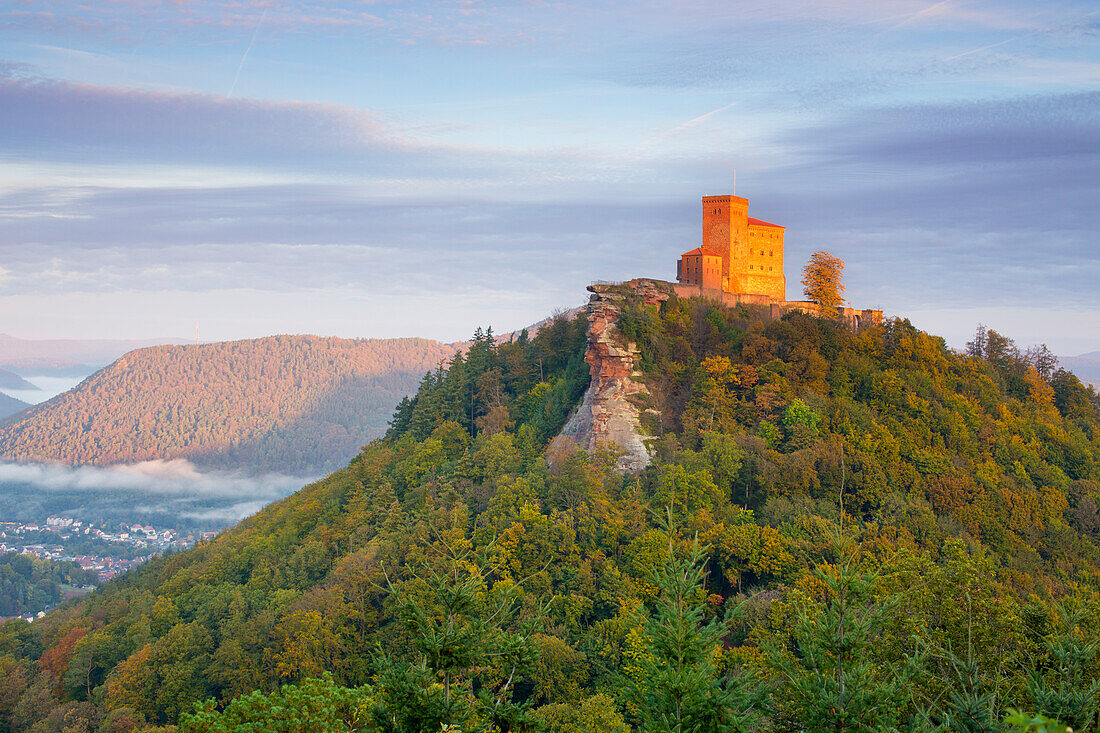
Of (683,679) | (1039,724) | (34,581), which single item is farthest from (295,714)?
(34,581)

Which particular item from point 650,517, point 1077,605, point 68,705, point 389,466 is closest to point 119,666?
point 68,705

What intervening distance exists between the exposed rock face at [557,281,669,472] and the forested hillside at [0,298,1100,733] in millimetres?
1423

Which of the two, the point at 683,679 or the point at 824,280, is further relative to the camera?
the point at 824,280

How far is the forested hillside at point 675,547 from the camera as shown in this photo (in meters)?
23.1

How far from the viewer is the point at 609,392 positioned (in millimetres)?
55688

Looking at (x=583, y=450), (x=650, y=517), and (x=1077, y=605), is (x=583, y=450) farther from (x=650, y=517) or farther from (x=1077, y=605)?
(x=1077, y=605)

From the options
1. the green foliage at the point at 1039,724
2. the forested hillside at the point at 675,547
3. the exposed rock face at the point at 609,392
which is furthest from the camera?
the exposed rock face at the point at 609,392

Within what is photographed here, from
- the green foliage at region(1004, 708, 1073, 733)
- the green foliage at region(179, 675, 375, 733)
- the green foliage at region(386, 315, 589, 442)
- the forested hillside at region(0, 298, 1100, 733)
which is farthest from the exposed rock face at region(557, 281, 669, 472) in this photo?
the green foliage at region(1004, 708, 1073, 733)

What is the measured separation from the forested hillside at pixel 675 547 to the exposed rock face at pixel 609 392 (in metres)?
1.42

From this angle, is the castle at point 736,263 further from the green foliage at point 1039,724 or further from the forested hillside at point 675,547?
the green foliage at point 1039,724

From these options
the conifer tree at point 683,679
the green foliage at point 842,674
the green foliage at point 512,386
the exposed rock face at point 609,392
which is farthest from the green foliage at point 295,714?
the green foliage at point 512,386

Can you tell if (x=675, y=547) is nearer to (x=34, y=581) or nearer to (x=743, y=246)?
(x=743, y=246)

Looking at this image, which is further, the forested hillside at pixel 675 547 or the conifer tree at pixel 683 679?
the forested hillside at pixel 675 547

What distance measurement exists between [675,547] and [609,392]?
2273 centimetres
